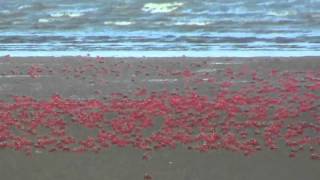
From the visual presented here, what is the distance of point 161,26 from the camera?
37.3 m

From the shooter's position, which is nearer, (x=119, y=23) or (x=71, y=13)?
(x=119, y=23)

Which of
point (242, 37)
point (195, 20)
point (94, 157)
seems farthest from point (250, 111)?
point (195, 20)

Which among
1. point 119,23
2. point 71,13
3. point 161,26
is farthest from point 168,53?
point 71,13

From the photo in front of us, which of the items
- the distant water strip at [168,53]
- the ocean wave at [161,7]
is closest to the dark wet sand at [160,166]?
the distant water strip at [168,53]

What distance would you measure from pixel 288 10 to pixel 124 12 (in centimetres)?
916

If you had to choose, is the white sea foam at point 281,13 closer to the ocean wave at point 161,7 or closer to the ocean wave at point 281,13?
the ocean wave at point 281,13

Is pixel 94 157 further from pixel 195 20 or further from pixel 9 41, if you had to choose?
pixel 195 20

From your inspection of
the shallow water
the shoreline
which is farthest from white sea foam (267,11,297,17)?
the shoreline

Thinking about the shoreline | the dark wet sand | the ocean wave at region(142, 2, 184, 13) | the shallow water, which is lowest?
the dark wet sand

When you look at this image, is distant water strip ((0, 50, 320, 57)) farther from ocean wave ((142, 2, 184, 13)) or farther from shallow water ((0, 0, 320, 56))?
ocean wave ((142, 2, 184, 13))

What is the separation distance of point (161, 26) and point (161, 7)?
900 centimetres

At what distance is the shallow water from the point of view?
97.4 feet

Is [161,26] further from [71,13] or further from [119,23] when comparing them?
[71,13]

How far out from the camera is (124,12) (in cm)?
4441
